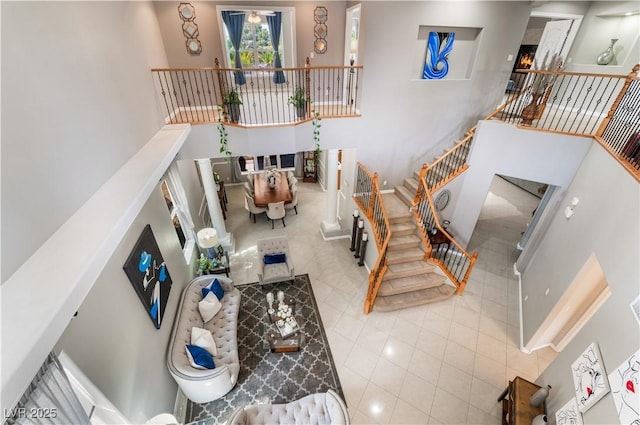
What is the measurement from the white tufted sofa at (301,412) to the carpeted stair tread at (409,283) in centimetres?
238

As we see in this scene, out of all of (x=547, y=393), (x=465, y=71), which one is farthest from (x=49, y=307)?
(x=465, y=71)

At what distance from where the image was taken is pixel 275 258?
608 cm

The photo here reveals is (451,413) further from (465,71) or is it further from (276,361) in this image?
(465,71)

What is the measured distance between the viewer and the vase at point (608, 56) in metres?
6.12

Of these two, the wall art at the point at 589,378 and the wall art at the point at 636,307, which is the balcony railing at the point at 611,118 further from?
the wall art at the point at 589,378

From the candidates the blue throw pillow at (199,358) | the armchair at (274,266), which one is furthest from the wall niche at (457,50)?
the blue throw pillow at (199,358)

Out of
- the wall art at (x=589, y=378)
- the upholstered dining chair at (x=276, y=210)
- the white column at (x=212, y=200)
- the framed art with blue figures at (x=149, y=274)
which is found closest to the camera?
the wall art at (x=589, y=378)

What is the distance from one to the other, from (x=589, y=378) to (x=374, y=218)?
378 cm

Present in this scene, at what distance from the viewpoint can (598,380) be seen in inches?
108

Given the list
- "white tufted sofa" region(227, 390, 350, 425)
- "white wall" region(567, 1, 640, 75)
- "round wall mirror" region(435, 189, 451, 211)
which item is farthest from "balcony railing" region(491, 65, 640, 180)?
"white tufted sofa" region(227, 390, 350, 425)

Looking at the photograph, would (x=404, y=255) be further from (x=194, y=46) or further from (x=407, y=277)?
(x=194, y=46)

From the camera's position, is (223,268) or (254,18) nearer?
(223,268)

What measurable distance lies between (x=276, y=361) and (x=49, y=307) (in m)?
3.77

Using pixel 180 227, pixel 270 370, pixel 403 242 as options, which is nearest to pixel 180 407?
pixel 270 370
